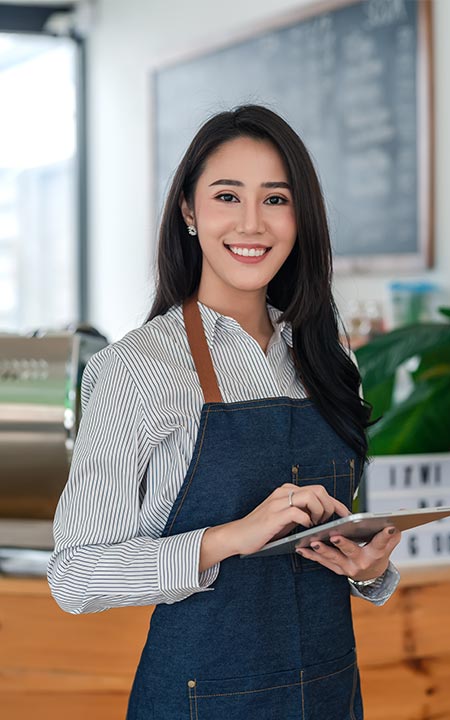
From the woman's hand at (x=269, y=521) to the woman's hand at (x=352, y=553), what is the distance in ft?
0.11

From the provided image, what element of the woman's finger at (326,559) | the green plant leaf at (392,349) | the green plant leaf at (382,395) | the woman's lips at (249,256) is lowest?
the woman's finger at (326,559)

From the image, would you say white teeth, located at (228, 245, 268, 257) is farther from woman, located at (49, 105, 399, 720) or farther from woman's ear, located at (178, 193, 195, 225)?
woman's ear, located at (178, 193, 195, 225)

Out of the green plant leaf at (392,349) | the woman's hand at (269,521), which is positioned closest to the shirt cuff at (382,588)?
the woman's hand at (269,521)

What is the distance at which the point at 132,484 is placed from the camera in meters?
1.14

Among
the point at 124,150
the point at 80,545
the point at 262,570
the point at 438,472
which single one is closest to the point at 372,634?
the point at 438,472

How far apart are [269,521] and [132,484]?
166 millimetres

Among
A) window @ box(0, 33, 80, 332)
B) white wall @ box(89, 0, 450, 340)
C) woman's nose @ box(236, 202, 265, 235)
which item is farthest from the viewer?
window @ box(0, 33, 80, 332)

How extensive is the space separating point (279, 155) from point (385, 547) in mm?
486

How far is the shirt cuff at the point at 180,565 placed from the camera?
111 cm

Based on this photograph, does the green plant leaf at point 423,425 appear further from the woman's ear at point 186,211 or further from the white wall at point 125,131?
the white wall at point 125,131

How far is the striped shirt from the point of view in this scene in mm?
1111

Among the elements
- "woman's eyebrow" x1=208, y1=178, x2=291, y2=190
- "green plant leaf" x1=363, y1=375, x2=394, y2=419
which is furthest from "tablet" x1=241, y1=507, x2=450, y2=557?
"green plant leaf" x1=363, y1=375, x2=394, y2=419

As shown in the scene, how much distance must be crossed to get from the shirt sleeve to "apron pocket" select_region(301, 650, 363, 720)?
Answer: 0.18 meters

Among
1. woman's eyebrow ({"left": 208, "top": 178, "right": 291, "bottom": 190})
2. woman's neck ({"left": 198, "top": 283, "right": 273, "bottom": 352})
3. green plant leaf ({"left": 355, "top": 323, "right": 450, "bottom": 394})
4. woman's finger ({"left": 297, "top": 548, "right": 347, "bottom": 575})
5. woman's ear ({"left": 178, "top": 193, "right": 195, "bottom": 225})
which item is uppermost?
woman's eyebrow ({"left": 208, "top": 178, "right": 291, "bottom": 190})
